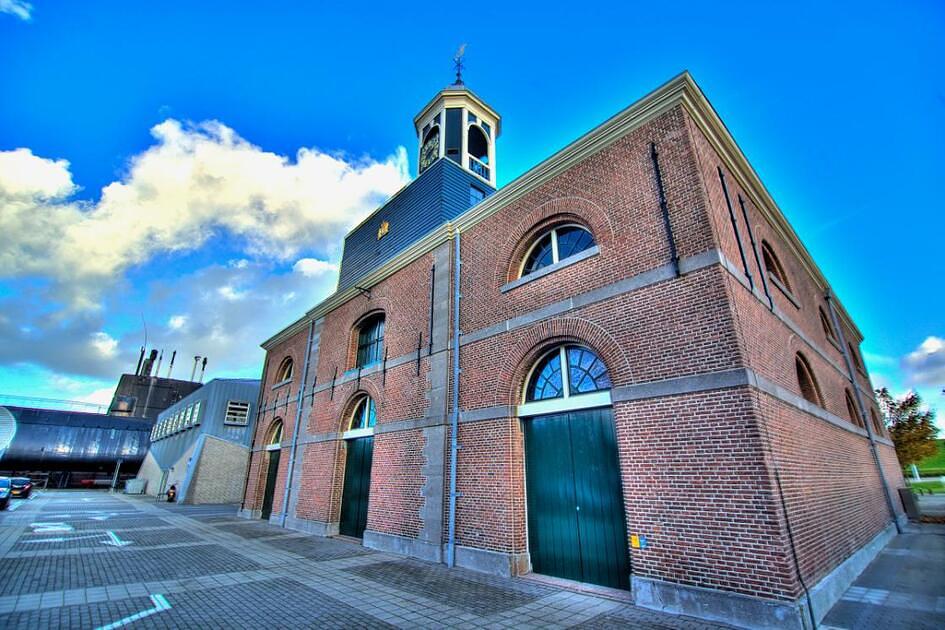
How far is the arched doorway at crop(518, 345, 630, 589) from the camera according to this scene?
6.84m

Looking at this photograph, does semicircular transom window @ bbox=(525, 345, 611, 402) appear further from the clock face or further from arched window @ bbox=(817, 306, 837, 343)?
the clock face

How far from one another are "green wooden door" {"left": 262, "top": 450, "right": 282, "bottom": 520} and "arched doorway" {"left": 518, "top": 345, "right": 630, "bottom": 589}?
42.4ft

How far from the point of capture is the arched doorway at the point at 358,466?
12.0 meters

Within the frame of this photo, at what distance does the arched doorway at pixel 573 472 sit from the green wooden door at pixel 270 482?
1294cm

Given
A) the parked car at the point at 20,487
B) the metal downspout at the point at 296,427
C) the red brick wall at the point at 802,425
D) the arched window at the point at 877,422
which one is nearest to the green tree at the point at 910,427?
the arched window at the point at 877,422

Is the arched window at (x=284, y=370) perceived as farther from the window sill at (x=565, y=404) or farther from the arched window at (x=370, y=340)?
the window sill at (x=565, y=404)

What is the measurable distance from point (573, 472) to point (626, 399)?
70.2 inches

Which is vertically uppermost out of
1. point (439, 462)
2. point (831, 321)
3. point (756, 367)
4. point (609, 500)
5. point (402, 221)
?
point (402, 221)

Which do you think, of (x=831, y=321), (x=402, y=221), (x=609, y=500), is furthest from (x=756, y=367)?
(x=402, y=221)

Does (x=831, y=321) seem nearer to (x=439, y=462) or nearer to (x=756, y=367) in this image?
(x=756, y=367)

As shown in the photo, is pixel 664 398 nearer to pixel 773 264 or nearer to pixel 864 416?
pixel 773 264

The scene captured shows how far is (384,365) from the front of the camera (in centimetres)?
1215

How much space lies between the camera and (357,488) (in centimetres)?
1241

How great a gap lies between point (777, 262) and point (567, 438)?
7.47m
